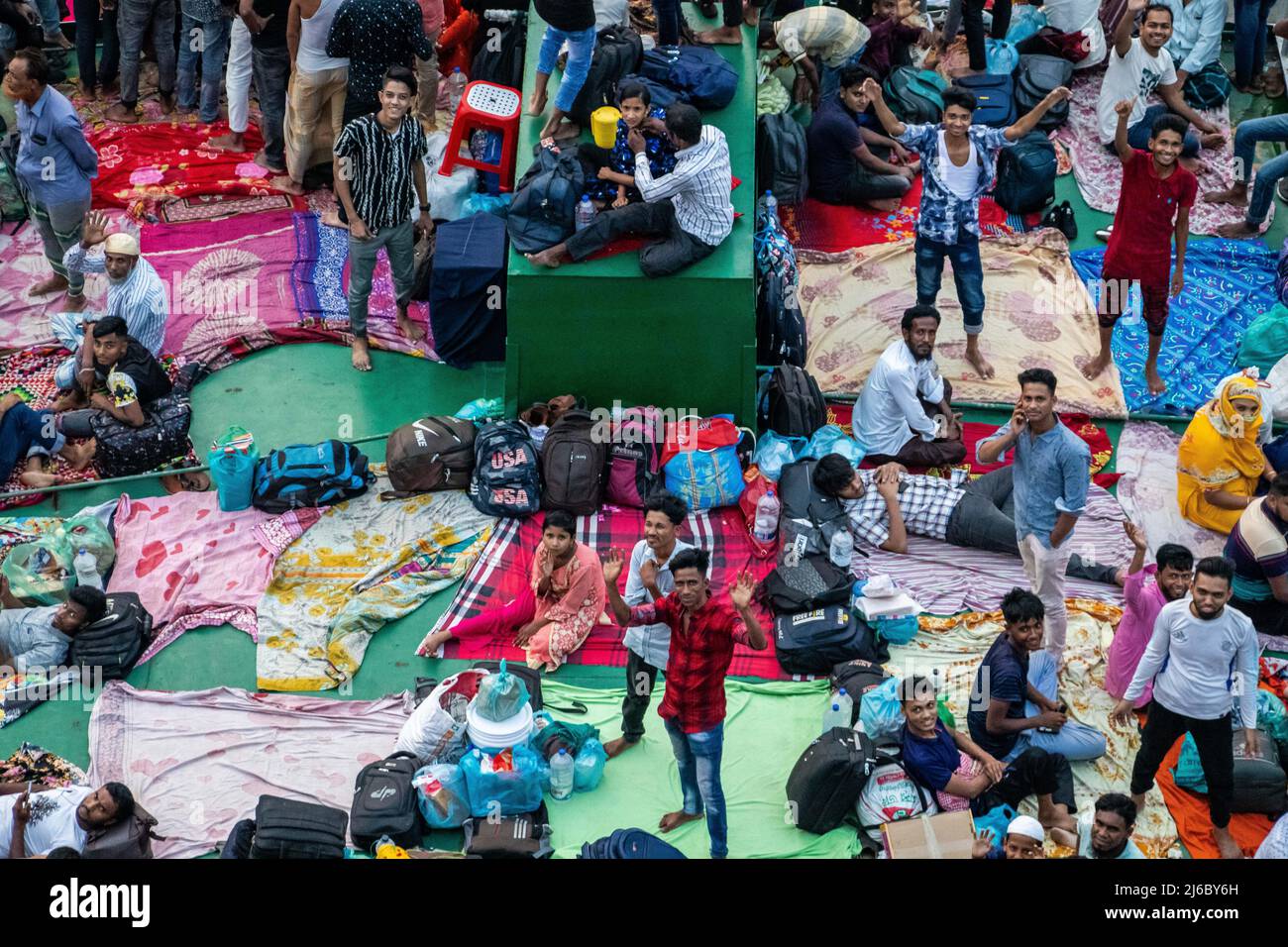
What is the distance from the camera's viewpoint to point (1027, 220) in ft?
39.1

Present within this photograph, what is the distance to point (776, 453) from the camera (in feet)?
32.4

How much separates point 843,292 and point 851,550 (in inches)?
99.8

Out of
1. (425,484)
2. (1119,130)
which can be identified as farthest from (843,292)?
(425,484)

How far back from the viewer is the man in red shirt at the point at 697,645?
705 centimetres

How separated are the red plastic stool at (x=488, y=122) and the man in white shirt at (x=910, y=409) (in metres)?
2.80

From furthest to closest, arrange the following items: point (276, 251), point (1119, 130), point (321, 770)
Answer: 1. point (276, 251)
2. point (1119, 130)
3. point (321, 770)

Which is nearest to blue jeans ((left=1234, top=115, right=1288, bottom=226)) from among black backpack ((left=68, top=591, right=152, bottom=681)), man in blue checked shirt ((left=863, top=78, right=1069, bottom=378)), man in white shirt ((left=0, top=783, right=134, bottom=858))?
man in blue checked shirt ((left=863, top=78, right=1069, bottom=378))

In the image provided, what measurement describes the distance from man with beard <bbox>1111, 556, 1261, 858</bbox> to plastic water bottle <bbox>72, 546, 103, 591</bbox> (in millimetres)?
5084

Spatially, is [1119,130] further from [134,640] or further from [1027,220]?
[134,640]

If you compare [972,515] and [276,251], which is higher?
[276,251]

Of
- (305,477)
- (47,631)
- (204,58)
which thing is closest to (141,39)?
(204,58)

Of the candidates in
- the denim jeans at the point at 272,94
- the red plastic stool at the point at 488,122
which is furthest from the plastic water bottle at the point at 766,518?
the denim jeans at the point at 272,94

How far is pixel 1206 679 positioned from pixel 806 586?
218 cm

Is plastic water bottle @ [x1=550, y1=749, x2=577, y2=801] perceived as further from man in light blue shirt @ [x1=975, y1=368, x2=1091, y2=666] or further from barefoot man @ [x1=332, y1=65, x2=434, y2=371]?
barefoot man @ [x1=332, y1=65, x2=434, y2=371]
